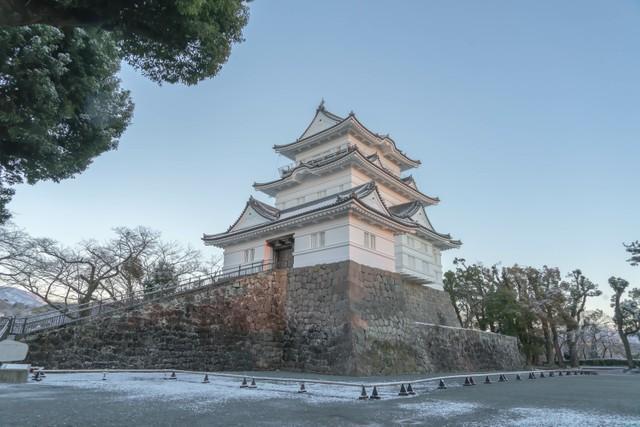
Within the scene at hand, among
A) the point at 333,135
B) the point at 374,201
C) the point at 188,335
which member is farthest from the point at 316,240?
the point at 333,135

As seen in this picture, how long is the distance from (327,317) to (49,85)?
37.1ft

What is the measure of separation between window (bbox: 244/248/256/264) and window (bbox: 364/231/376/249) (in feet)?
18.5

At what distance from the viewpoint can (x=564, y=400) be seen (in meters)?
6.38

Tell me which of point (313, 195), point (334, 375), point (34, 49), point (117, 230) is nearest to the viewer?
point (34, 49)

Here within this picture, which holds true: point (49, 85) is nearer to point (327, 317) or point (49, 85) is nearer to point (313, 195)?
point (327, 317)

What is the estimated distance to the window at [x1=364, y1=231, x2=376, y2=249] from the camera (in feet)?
49.5

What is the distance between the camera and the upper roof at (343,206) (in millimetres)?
14680

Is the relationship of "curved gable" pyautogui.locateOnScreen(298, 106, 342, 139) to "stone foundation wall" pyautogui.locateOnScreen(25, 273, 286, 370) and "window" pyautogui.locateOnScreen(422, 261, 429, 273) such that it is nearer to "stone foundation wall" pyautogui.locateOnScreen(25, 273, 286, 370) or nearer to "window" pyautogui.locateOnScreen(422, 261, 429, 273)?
"window" pyautogui.locateOnScreen(422, 261, 429, 273)

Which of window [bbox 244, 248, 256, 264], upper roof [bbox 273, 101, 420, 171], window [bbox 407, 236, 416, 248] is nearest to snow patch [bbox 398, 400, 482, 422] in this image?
window [bbox 244, 248, 256, 264]

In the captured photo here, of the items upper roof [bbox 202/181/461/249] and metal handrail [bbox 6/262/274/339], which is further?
upper roof [bbox 202/181/461/249]

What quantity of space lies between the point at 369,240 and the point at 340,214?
6.06 ft

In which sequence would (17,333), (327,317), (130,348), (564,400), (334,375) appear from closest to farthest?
(564,400), (17,333), (130,348), (334,375), (327,317)

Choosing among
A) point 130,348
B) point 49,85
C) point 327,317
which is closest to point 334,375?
point 327,317

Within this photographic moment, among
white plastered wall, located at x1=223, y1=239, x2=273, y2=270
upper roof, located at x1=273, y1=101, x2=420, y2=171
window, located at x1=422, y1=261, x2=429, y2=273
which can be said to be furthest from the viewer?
upper roof, located at x1=273, y1=101, x2=420, y2=171
